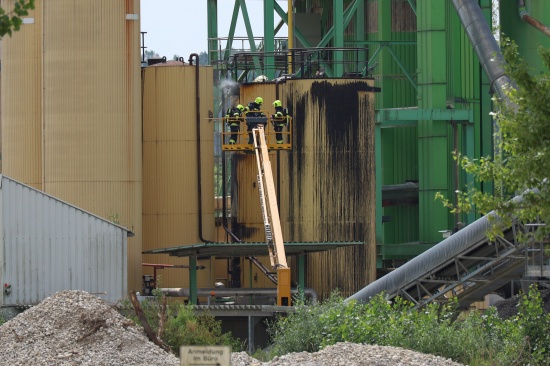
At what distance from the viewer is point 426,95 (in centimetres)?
4772

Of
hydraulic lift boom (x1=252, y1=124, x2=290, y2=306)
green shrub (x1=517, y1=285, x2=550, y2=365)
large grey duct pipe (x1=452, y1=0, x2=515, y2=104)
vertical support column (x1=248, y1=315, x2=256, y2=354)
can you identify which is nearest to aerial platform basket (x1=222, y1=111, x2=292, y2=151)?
hydraulic lift boom (x1=252, y1=124, x2=290, y2=306)

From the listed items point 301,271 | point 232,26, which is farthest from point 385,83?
point 301,271

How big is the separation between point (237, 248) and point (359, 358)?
1333cm

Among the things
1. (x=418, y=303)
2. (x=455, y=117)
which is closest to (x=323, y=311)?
(x=418, y=303)

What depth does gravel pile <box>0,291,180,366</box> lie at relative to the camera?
26.4 m

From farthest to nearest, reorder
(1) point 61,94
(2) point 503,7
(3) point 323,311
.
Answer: (2) point 503,7, (1) point 61,94, (3) point 323,311

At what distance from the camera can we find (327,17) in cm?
5712

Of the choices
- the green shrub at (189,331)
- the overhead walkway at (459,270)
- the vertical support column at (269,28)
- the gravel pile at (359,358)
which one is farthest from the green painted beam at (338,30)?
the gravel pile at (359,358)

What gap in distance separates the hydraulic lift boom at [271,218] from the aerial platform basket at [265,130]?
26 centimetres

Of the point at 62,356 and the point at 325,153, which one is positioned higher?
the point at 325,153

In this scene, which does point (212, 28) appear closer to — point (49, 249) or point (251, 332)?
point (49, 249)

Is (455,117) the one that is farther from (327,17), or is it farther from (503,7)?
Result: (327,17)

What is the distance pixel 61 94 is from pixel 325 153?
25.0 feet

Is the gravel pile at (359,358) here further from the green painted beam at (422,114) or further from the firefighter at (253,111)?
the green painted beam at (422,114)
